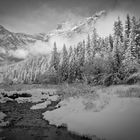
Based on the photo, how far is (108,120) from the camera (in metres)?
8.84

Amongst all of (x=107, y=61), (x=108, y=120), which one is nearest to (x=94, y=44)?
(x=107, y=61)

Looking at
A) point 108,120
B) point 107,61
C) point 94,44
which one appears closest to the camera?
point 108,120

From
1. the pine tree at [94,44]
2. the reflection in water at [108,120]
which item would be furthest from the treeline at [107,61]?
the reflection in water at [108,120]

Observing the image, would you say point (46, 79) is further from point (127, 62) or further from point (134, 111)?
point (134, 111)

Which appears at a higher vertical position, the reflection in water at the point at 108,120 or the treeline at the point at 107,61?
the treeline at the point at 107,61

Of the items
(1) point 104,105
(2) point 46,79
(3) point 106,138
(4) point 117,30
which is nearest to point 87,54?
(4) point 117,30

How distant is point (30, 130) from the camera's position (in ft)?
→ 33.2

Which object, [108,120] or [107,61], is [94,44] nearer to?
[107,61]

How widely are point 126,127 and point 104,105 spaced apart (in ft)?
10.8

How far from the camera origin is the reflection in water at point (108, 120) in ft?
24.7

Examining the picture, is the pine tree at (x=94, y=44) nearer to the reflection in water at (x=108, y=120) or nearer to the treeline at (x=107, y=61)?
the treeline at (x=107, y=61)

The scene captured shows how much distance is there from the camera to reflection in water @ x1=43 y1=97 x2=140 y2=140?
7539 mm

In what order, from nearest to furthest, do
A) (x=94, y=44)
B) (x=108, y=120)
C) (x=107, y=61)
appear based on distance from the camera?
(x=108, y=120) → (x=107, y=61) → (x=94, y=44)

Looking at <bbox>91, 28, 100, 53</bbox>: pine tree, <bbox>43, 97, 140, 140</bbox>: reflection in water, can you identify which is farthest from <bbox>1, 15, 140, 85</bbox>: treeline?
<bbox>43, 97, 140, 140</bbox>: reflection in water
